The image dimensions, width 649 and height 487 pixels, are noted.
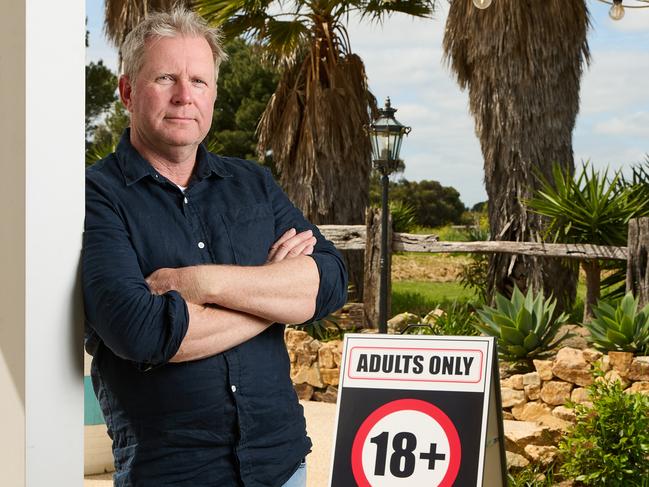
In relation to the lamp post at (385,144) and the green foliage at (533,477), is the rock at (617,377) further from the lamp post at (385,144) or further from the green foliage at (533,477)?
the lamp post at (385,144)

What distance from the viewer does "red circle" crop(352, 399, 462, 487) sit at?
2828mm

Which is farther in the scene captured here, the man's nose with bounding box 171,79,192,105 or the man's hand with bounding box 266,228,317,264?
the man's hand with bounding box 266,228,317,264

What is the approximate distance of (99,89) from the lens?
26.7 metres

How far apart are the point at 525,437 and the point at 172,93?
13.9ft

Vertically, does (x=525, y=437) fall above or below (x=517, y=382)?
below

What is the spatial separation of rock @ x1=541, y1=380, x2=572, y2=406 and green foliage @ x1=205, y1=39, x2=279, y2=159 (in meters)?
20.9

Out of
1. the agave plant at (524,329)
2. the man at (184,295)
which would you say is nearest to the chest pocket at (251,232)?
the man at (184,295)

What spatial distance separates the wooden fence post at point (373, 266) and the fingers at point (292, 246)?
25.0 ft

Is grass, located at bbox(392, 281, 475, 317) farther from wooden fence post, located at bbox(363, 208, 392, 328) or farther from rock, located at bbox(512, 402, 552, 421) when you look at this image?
rock, located at bbox(512, 402, 552, 421)

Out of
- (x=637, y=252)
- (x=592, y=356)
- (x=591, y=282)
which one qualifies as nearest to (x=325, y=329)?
(x=591, y=282)

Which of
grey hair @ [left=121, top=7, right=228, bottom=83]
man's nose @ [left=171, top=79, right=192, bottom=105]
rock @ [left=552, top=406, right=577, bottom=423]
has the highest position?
grey hair @ [left=121, top=7, right=228, bottom=83]

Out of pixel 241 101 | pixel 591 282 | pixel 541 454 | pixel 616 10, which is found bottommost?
pixel 541 454

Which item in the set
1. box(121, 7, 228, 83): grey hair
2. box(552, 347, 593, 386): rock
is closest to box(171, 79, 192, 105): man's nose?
box(121, 7, 228, 83): grey hair

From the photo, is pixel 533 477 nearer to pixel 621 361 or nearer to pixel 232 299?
pixel 621 361
